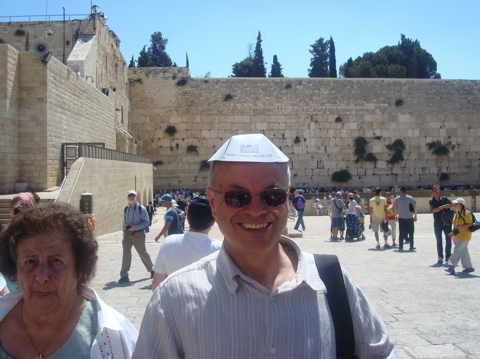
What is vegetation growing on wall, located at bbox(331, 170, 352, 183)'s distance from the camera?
23.3 meters

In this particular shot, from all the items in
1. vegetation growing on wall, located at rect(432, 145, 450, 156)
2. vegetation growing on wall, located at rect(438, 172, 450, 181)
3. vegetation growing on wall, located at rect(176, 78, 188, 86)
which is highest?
vegetation growing on wall, located at rect(176, 78, 188, 86)

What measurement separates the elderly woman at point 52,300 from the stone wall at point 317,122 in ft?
69.0

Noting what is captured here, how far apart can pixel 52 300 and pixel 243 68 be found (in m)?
48.5

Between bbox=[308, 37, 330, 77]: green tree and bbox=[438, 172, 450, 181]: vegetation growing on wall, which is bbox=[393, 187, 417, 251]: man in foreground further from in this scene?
bbox=[308, 37, 330, 77]: green tree

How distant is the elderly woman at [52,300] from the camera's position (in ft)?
5.55

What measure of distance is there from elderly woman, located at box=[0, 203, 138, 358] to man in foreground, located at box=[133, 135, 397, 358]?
1.79 feet

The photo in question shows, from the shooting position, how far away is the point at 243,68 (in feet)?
159

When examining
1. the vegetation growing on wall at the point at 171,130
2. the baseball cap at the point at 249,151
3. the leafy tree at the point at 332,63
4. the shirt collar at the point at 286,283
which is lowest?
the shirt collar at the point at 286,283

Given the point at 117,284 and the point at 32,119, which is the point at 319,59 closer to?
the point at 32,119

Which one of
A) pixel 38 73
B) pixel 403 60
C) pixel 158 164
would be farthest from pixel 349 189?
pixel 403 60

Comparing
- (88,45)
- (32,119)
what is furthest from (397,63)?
(32,119)

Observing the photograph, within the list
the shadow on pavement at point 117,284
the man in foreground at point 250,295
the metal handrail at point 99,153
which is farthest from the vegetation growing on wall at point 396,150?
the man in foreground at point 250,295

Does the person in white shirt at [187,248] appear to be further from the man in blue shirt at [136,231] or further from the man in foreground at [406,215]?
the man in foreground at [406,215]

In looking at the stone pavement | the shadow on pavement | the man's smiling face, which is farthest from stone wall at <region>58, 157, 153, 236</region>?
the man's smiling face
